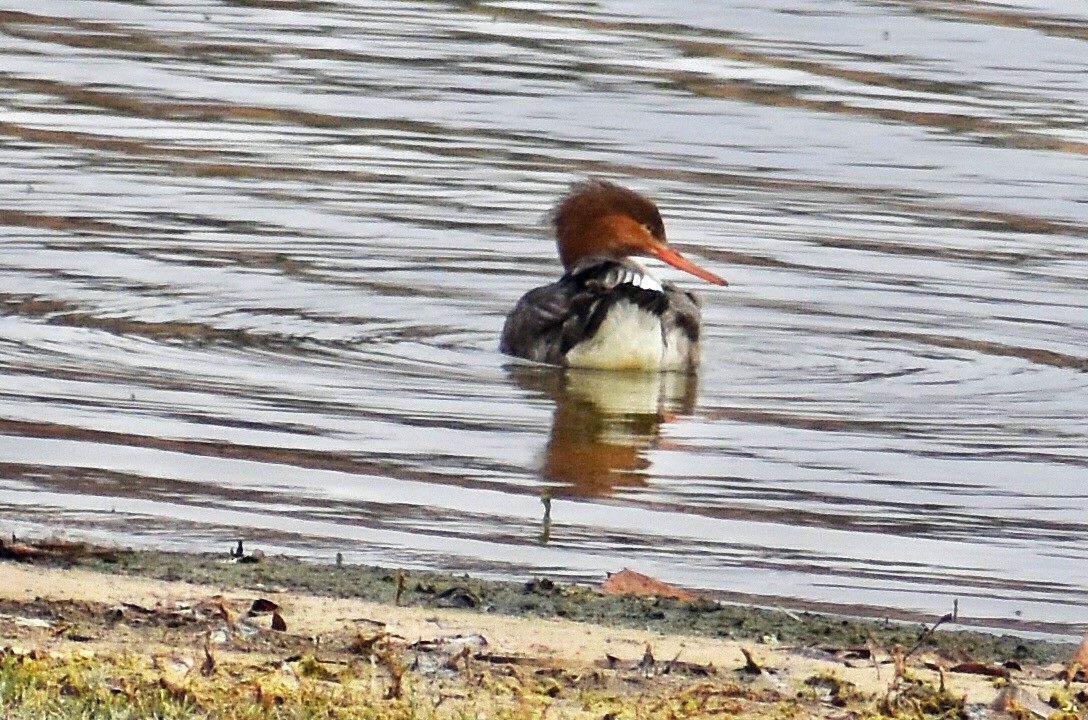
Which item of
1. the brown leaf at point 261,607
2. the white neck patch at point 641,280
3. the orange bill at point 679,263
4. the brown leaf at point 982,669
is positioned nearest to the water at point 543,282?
the orange bill at point 679,263

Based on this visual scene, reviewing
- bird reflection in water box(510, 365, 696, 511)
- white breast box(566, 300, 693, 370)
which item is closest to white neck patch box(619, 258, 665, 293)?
white breast box(566, 300, 693, 370)

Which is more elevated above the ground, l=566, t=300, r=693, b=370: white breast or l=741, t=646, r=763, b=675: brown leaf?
l=566, t=300, r=693, b=370: white breast

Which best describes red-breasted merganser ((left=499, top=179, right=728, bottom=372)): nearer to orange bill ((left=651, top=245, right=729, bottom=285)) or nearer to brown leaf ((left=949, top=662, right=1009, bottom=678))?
A: orange bill ((left=651, top=245, right=729, bottom=285))

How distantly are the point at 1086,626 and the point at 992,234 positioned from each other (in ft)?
24.1

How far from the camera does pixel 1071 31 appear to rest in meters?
21.5

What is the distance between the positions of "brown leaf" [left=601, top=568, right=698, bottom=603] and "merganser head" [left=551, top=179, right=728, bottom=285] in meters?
5.15

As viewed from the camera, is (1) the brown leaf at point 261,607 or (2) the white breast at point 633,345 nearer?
(1) the brown leaf at point 261,607

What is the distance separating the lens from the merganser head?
41.5 ft

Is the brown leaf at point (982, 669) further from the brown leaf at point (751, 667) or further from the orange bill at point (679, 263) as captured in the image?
the orange bill at point (679, 263)

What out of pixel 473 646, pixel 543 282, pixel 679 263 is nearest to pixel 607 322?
pixel 679 263

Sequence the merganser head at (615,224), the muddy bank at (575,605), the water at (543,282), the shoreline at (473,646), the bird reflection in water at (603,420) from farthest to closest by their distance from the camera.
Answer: the merganser head at (615,224), the bird reflection in water at (603,420), the water at (543,282), the muddy bank at (575,605), the shoreline at (473,646)

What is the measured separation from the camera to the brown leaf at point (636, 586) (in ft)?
24.6

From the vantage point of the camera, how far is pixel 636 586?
24.7 ft

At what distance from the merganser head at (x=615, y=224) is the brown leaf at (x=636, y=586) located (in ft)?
16.9
